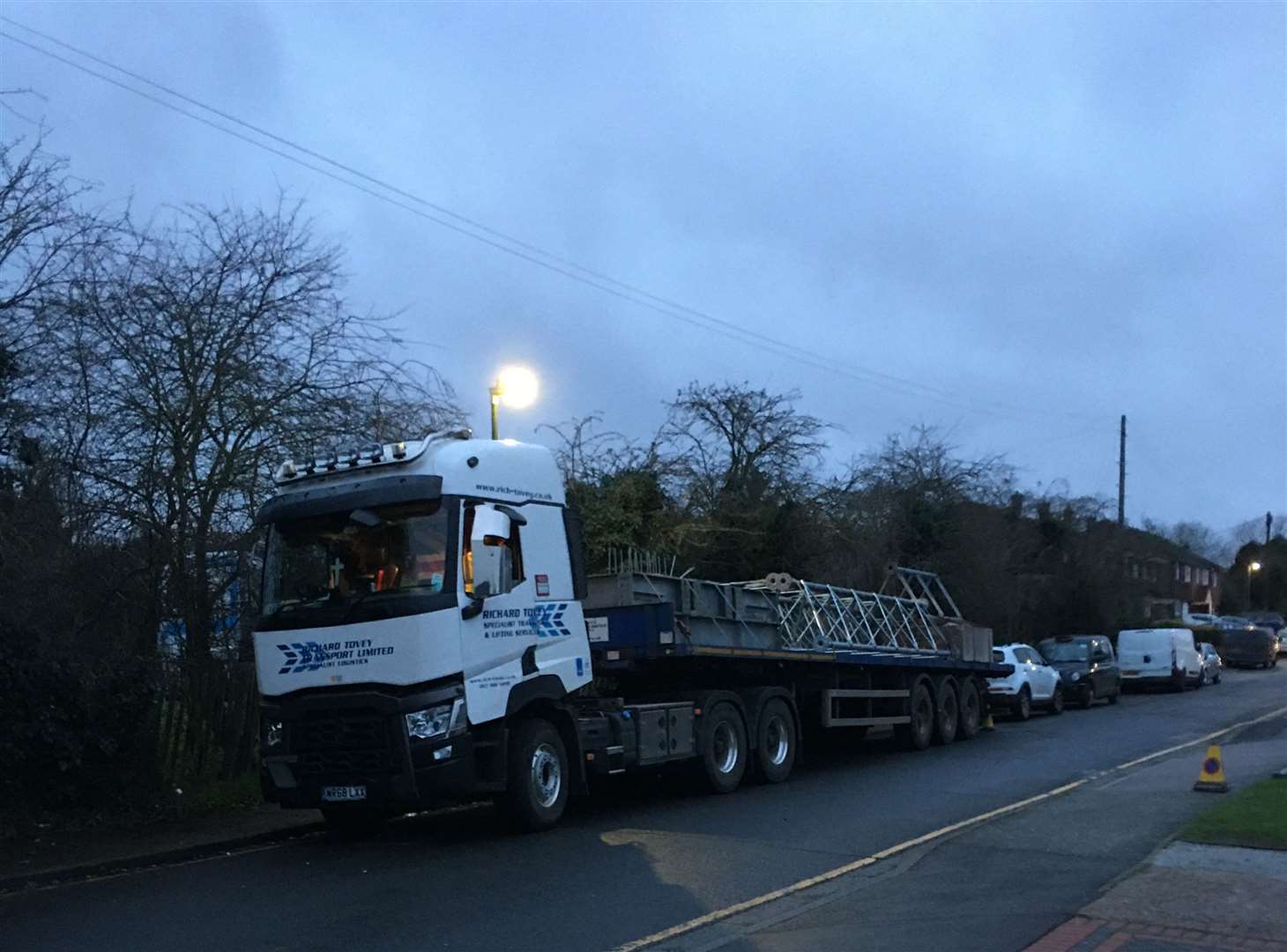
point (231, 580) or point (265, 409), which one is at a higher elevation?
point (265, 409)

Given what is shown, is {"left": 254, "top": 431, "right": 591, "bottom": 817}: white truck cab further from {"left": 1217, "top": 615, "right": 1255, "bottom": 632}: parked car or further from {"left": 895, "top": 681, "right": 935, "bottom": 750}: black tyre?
{"left": 1217, "top": 615, "right": 1255, "bottom": 632}: parked car

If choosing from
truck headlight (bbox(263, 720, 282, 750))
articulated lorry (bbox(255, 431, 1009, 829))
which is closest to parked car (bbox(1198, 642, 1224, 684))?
articulated lorry (bbox(255, 431, 1009, 829))

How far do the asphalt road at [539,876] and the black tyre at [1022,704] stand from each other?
1163cm

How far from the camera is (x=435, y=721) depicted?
10492 millimetres

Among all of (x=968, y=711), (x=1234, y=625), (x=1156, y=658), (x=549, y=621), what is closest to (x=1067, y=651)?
(x=1156, y=658)

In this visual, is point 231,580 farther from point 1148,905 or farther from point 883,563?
point 883,563

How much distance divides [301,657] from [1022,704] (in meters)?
19.9

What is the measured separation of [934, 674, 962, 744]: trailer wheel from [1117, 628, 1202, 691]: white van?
16.2 m

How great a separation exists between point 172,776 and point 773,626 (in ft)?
25.2

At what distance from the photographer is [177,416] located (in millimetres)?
13273

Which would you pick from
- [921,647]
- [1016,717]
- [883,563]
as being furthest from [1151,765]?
[883,563]

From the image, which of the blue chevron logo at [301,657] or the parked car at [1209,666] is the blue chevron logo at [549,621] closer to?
the blue chevron logo at [301,657]

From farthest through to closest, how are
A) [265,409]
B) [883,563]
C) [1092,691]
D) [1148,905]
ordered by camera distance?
1. [883,563]
2. [1092,691]
3. [265,409]
4. [1148,905]

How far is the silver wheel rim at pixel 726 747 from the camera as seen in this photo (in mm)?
15109
